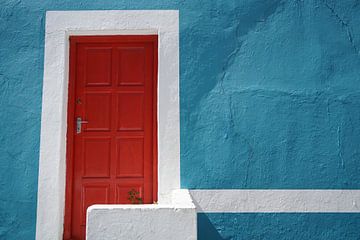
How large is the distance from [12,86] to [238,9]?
2590mm

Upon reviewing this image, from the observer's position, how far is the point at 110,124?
5668mm

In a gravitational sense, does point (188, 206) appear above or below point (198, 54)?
below

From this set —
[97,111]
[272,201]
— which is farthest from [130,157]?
[272,201]

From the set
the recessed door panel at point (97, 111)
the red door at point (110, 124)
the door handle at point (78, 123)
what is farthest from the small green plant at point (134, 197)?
the door handle at point (78, 123)

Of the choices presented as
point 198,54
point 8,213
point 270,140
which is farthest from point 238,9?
point 8,213

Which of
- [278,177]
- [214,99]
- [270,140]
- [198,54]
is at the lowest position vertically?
[278,177]

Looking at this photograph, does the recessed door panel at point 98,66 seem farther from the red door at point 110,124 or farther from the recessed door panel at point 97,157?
the recessed door panel at point 97,157

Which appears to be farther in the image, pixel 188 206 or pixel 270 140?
pixel 270 140

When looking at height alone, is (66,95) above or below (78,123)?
above

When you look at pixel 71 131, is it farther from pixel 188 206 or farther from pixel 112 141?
pixel 188 206

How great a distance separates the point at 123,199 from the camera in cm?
558

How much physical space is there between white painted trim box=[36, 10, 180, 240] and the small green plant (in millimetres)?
387

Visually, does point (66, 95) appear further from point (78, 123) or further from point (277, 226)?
point (277, 226)

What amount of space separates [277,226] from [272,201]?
26cm
